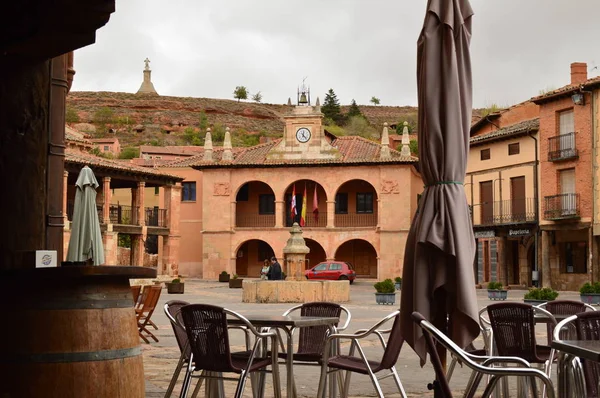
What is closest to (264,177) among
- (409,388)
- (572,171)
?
(572,171)

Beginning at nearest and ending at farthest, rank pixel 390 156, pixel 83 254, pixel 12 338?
pixel 12 338 < pixel 83 254 < pixel 390 156

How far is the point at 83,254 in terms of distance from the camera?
40.0 feet

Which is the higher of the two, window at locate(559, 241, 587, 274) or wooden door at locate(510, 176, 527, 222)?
wooden door at locate(510, 176, 527, 222)

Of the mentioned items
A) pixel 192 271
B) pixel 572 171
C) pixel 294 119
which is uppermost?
pixel 294 119

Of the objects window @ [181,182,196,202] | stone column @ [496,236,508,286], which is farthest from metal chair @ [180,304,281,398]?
window @ [181,182,196,202]

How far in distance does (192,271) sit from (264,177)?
22.7 feet

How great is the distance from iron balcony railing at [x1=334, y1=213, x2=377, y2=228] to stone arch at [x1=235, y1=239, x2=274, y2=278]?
13.1 ft

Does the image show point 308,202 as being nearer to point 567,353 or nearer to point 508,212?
point 508,212

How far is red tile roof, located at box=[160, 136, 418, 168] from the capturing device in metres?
43.8

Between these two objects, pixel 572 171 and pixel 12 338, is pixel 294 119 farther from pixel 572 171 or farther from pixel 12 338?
pixel 12 338

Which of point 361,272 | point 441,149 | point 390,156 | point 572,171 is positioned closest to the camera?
point 441,149

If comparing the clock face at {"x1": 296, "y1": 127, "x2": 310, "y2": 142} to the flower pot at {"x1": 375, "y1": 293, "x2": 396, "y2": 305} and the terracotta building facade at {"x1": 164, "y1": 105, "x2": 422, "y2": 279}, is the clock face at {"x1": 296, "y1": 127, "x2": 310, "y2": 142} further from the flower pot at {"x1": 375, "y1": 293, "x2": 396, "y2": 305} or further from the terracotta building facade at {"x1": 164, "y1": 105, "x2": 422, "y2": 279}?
the flower pot at {"x1": 375, "y1": 293, "x2": 396, "y2": 305}

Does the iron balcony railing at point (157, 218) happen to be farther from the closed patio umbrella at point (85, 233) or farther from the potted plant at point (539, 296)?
the closed patio umbrella at point (85, 233)

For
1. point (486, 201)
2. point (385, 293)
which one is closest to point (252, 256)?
point (486, 201)
